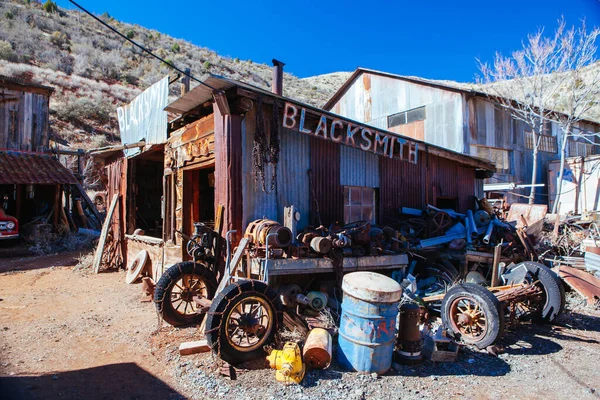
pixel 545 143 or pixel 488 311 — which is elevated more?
pixel 545 143

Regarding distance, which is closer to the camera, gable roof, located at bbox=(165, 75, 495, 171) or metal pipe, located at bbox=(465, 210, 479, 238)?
gable roof, located at bbox=(165, 75, 495, 171)

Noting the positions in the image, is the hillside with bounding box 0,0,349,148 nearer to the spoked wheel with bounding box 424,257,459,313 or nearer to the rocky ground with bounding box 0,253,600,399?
the spoked wheel with bounding box 424,257,459,313

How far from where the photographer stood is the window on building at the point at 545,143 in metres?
18.3

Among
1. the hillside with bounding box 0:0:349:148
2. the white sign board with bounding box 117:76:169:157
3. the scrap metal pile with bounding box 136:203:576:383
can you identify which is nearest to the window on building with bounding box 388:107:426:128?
the scrap metal pile with bounding box 136:203:576:383

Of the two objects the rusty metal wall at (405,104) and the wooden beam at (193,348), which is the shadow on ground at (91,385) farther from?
the rusty metal wall at (405,104)


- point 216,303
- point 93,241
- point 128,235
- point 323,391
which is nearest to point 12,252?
point 93,241

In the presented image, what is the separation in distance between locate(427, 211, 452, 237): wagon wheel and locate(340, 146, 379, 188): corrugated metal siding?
1.85 meters

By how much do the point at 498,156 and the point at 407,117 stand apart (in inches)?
189

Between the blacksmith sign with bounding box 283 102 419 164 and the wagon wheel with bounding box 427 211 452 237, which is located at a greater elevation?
the blacksmith sign with bounding box 283 102 419 164

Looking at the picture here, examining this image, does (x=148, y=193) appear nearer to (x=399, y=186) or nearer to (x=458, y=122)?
(x=399, y=186)

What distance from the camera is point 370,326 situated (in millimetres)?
4668

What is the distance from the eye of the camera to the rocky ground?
4.29 metres

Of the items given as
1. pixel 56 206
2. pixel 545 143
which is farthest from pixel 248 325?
pixel 545 143

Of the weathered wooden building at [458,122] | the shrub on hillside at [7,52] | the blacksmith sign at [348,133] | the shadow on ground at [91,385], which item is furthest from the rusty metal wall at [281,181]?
the shrub on hillside at [7,52]
